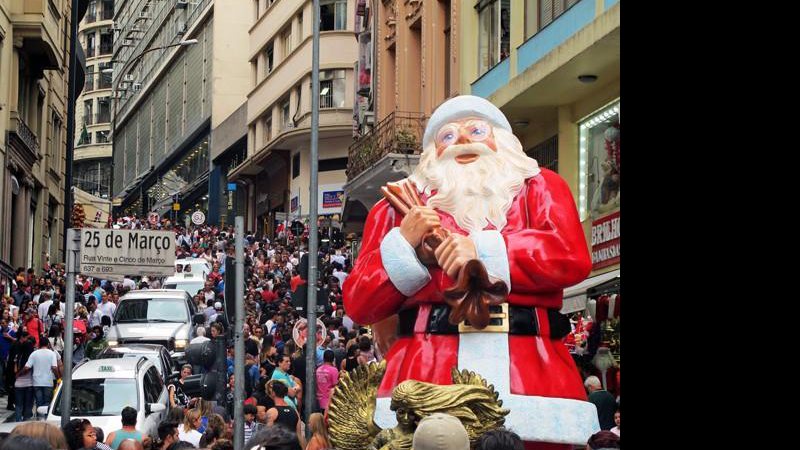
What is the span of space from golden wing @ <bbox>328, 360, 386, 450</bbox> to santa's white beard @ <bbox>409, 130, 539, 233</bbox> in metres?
0.90

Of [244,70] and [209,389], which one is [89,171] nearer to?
[244,70]

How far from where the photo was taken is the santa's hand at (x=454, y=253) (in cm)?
754

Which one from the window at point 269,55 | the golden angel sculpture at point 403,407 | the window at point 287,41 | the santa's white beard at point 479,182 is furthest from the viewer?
the window at point 269,55

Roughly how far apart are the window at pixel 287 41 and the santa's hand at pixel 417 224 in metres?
52.4

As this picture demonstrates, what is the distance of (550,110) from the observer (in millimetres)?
21969

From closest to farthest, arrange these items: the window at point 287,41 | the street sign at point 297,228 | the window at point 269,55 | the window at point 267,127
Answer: the street sign at point 297,228 < the window at point 287,41 < the window at point 267,127 < the window at point 269,55

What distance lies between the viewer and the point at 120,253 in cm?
1556

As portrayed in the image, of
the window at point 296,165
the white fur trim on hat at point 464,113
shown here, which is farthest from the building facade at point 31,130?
the white fur trim on hat at point 464,113

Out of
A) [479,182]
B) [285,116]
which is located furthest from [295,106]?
[479,182]

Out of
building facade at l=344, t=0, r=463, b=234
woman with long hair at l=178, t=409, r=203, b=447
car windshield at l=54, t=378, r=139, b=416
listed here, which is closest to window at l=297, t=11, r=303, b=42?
building facade at l=344, t=0, r=463, b=234

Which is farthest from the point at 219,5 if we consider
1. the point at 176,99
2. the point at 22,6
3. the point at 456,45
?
the point at 456,45

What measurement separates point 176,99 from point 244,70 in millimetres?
13509

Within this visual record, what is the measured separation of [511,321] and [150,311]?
20708 mm

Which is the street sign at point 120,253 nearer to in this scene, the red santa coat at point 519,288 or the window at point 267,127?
the red santa coat at point 519,288
